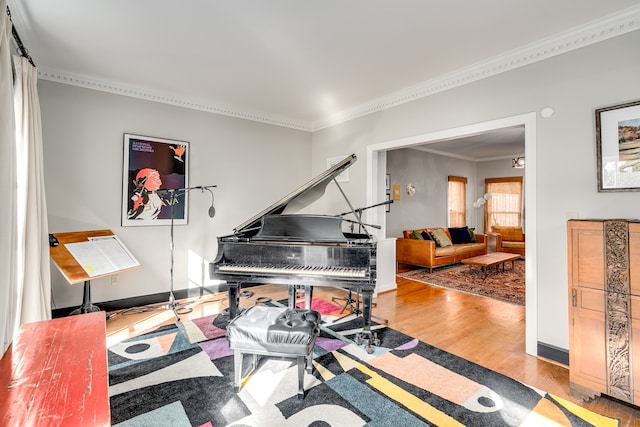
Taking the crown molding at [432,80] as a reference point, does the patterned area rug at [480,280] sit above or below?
below

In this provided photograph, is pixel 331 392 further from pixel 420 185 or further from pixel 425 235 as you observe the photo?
pixel 420 185

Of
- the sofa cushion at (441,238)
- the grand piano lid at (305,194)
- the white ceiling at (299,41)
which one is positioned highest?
the white ceiling at (299,41)

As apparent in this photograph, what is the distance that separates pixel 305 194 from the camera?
3.25 m

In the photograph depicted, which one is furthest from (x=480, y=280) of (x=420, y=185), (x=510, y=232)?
(x=510, y=232)

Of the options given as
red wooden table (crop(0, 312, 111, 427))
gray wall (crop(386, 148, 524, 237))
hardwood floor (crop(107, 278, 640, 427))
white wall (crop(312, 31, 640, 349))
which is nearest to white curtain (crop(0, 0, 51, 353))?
hardwood floor (crop(107, 278, 640, 427))

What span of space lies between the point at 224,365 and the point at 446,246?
19.0 feet

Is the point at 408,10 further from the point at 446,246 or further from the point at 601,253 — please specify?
the point at 446,246

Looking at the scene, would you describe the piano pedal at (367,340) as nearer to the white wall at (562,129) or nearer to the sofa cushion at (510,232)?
the white wall at (562,129)

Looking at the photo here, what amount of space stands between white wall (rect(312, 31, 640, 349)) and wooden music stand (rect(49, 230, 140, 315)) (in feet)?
13.7

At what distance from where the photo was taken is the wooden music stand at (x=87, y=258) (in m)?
2.99

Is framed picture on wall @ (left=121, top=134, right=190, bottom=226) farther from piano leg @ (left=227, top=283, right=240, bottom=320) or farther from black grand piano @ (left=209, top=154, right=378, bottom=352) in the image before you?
piano leg @ (left=227, top=283, right=240, bottom=320)

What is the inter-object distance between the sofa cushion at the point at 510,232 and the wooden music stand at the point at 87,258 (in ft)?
29.3

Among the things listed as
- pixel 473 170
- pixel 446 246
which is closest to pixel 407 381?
pixel 446 246

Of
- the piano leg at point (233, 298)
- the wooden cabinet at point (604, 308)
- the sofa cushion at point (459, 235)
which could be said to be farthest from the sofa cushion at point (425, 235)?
the piano leg at point (233, 298)
